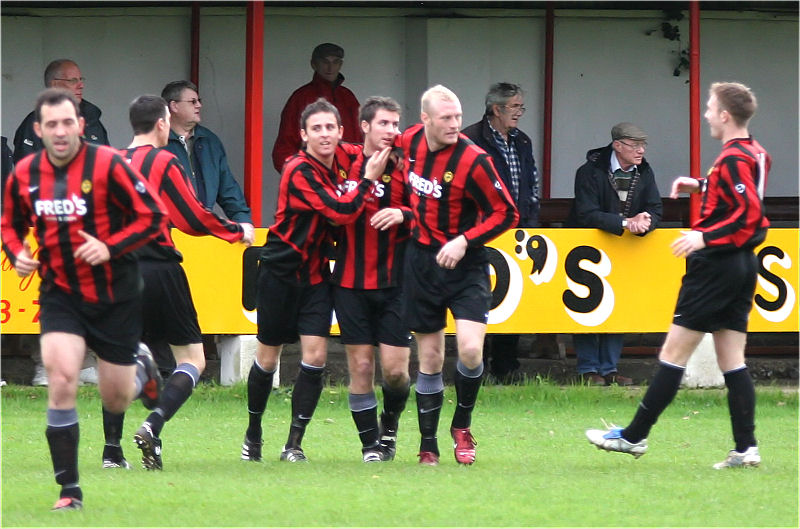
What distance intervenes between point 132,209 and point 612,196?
18.8 ft

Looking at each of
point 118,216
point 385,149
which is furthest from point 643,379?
point 118,216

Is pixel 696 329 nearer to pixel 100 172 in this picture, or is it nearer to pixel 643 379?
pixel 100 172

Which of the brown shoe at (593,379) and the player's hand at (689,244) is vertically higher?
the player's hand at (689,244)

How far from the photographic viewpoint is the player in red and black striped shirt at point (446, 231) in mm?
7387

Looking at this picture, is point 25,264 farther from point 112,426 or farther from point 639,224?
point 639,224

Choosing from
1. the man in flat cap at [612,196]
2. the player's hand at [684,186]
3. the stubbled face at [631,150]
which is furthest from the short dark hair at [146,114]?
the stubbled face at [631,150]

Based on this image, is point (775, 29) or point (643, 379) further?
point (775, 29)

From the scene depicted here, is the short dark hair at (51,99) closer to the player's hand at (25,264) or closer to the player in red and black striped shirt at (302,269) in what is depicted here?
the player's hand at (25,264)

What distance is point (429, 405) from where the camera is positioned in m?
7.62

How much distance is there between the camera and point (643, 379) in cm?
1195

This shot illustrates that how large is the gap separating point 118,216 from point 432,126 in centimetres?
186

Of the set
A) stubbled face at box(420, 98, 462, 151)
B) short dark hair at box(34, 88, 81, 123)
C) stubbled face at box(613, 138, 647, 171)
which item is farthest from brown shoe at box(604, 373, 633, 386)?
short dark hair at box(34, 88, 81, 123)

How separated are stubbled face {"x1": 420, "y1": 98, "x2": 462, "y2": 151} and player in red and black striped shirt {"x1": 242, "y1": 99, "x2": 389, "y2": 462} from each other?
491 mm

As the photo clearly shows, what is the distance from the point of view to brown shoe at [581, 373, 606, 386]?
11219 millimetres
